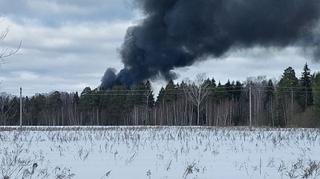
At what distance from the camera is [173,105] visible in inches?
3460

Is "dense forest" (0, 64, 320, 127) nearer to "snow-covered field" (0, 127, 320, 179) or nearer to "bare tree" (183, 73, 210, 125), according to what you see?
"bare tree" (183, 73, 210, 125)

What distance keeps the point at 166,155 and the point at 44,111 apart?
254ft

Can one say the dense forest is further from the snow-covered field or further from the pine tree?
the snow-covered field

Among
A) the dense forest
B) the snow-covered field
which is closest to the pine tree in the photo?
the dense forest

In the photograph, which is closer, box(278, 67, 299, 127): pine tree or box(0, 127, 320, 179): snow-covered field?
box(0, 127, 320, 179): snow-covered field

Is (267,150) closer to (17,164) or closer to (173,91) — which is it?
(17,164)

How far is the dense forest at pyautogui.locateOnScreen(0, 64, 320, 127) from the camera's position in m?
76.6

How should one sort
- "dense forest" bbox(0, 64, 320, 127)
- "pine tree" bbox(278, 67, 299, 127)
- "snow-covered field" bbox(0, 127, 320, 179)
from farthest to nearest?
"dense forest" bbox(0, 64, 320, 127) → "pine tree" bbox(278, 67, 299, 127) → "snow-covered field" bbox(0, 127, 320, 179)

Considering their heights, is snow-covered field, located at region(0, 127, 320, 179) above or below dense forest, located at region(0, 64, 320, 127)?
below

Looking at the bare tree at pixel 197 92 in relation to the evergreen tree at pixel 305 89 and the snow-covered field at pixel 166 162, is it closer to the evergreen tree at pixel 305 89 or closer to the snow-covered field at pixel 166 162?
the evergreen tree at pixel 305 89

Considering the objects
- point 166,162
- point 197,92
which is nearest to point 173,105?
point 197,92

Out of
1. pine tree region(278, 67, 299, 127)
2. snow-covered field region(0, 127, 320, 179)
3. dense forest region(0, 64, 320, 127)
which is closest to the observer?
snow-covered field region(0, 127, 320, 179)

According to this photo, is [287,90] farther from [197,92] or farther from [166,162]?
[166,162]

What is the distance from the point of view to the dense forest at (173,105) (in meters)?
76.6
